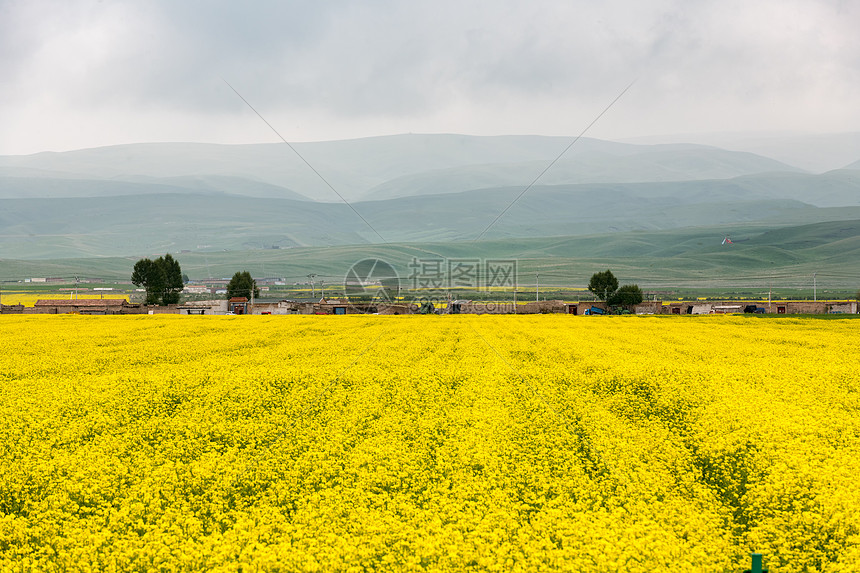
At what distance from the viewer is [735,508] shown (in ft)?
30.3

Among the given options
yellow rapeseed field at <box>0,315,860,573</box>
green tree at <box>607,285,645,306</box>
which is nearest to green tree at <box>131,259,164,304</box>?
green tree at <box>607,285,645,306</box>

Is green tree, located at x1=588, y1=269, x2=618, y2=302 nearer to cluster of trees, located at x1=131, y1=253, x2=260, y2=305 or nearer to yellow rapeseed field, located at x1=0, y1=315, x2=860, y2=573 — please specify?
cluster of trees, located at x1=131, y1=253, x2=260, y2=305

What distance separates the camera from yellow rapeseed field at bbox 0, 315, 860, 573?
7.75 m

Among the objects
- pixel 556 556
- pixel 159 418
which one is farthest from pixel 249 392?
pixel 556 556

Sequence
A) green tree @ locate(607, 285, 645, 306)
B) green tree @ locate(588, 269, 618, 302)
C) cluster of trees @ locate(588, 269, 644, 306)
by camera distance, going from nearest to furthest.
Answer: green tree @ locate(607, 285, 645, 306), cluster of trees @ locate(588, 269, 644, 306), green tree @ locate(588, 269, 618, 302)

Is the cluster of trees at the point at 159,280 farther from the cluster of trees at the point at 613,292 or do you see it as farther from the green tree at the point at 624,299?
the green tree at the point at 624,299

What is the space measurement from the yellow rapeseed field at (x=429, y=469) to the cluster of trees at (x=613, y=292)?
71.8 meters

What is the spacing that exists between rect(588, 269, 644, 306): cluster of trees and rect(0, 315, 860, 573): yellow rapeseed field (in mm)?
71790

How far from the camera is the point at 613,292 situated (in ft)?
314

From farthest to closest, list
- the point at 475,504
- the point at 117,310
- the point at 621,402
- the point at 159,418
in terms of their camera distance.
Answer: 1. the point at 117,310
2. the point at 621,402
3. the point at 159,418
4. the point at 475,504

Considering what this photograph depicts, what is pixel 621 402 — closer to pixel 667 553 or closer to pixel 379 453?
pixel 379 453

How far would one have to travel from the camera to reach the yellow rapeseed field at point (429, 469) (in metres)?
7.75

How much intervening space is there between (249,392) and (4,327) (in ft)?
93.9

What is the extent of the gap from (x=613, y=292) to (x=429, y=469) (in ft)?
292
